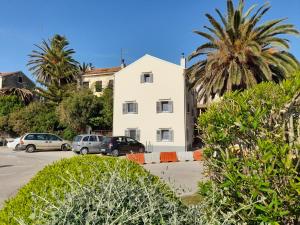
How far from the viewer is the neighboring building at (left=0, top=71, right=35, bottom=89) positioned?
168 feet

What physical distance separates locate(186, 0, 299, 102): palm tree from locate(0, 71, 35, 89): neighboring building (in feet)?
125

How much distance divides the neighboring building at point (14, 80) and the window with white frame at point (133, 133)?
27946 millimetres

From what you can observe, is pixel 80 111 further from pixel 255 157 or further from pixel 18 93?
pixel 255 157

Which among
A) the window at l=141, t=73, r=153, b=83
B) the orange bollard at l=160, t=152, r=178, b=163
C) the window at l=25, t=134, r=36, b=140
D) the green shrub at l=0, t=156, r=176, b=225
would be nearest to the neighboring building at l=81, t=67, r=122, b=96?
the window at l=141, t=73, r=153, b=83

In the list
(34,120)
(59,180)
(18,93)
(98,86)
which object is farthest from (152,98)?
(59,180)

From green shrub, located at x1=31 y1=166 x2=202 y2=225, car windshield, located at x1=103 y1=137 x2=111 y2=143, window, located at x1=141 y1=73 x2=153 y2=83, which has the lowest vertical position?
green shrub, located at x1=31 y1=166 x2=202 y2=225

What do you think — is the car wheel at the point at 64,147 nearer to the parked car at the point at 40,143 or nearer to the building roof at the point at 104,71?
the parked car at the point at 40,143

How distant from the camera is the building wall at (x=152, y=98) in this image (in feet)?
104

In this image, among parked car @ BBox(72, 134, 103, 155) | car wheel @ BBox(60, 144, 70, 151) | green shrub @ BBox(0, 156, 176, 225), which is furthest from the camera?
car wheel @ BBox(60, 144, 70, 151)

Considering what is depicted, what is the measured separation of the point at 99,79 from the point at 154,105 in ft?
46.1

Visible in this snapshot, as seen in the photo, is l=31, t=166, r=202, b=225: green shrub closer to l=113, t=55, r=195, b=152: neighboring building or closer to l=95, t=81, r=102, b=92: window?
l=113, t=55, r=195, b=152: neighboring building

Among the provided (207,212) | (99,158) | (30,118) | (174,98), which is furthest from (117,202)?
(30,118)

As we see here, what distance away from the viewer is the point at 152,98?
3288 cm

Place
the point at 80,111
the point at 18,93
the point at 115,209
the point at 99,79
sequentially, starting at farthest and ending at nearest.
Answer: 1. the point at 18,93
2. the point at 99,79
3. the point at 80,111
4. the point at 115,209
